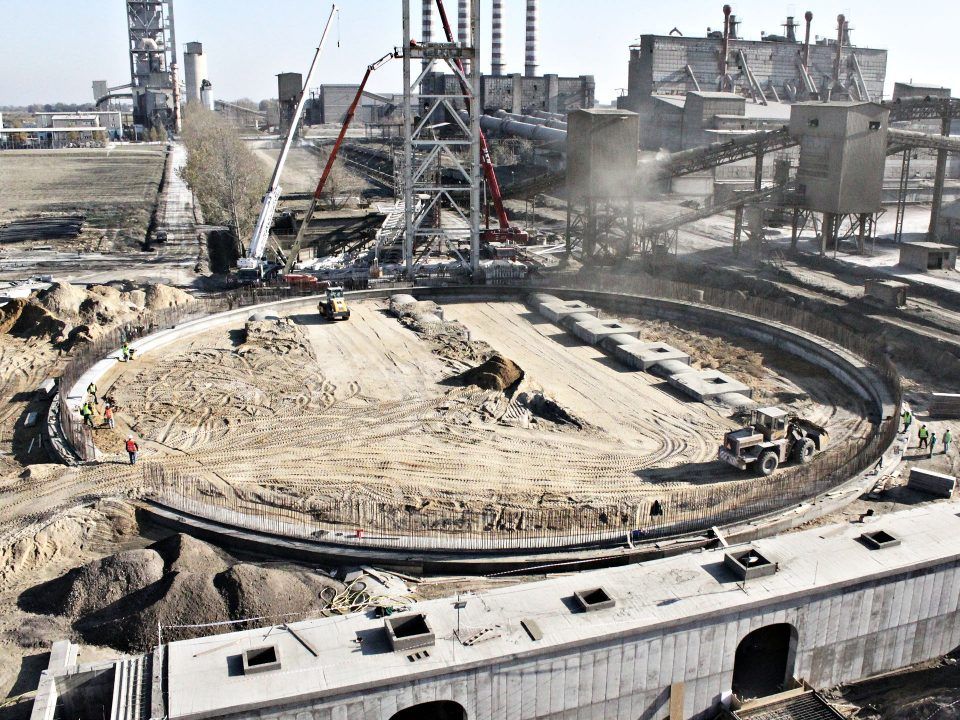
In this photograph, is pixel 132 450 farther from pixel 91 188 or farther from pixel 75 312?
pixel 91 188

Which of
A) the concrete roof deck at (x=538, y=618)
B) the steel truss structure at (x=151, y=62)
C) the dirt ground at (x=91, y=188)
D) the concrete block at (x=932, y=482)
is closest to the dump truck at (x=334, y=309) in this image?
the concrete block at (x=932, y=482)

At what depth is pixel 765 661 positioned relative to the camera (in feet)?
45.6

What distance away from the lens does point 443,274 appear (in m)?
37.0

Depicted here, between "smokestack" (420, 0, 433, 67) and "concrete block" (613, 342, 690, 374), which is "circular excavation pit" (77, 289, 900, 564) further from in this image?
"smokestack" (420, 0, 433, 67)

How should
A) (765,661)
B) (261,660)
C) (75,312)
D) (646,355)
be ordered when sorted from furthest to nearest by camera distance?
1. (75,312)
2. (646,355)
3. (765,661)
4. (261,660)

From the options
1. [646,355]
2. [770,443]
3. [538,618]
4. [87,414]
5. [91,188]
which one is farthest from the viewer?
[91,188]

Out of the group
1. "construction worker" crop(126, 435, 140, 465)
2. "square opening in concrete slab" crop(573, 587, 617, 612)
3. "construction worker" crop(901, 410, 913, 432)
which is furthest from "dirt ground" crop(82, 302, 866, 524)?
"square opening in concrete slab" crop(573, 587, 617, 612)

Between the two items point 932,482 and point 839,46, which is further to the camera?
point 839,46

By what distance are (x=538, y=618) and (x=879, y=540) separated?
19.3 feet

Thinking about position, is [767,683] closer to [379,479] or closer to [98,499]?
[379,479]

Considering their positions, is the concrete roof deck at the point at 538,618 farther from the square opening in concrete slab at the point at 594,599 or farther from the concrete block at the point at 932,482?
the concrete block at the point at 932,482

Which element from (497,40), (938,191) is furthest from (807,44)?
(938,191)

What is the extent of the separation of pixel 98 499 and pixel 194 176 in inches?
1652

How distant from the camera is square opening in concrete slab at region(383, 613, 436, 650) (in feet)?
37.6
